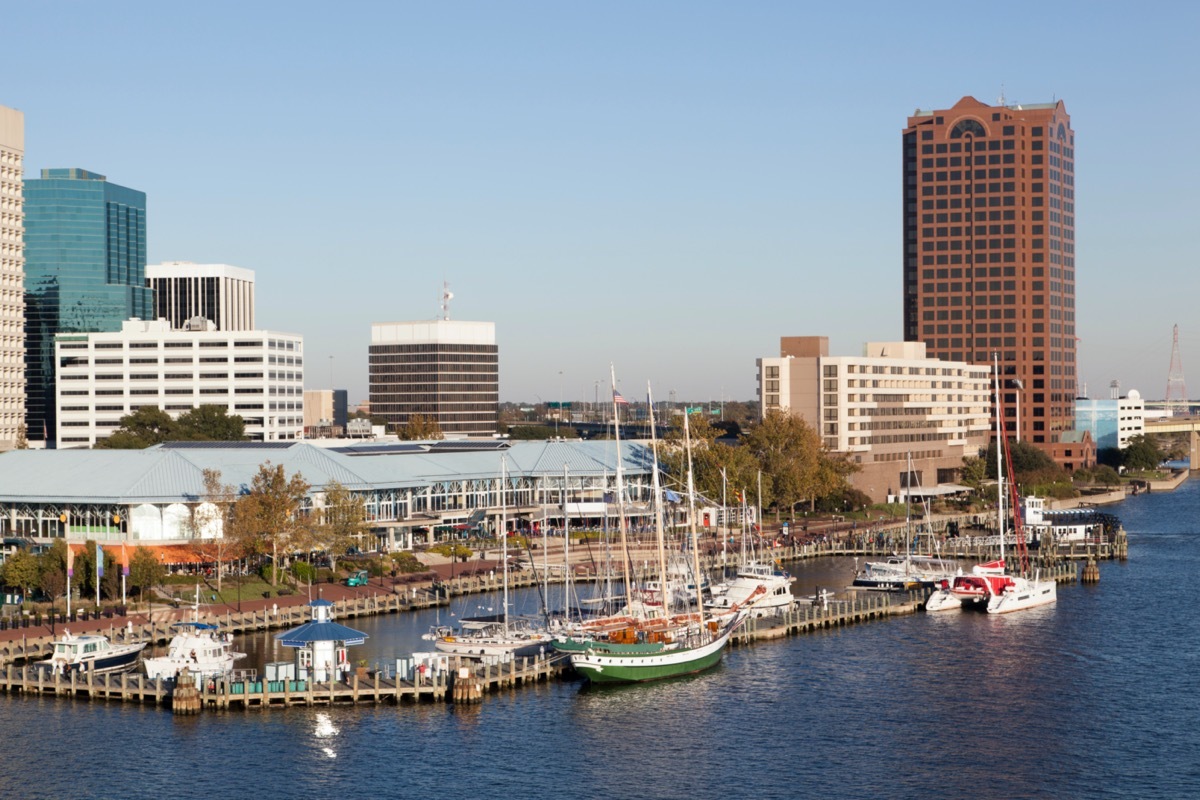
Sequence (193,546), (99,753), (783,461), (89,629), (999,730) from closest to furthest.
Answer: (99,753) < (999,730) < (89,629) < (193,546) < (783,461)

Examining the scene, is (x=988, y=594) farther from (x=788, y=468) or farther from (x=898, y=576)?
(x=788, y=468)

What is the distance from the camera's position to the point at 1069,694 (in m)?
93.7

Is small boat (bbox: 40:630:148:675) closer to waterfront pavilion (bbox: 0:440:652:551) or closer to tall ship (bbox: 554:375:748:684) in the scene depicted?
tall ship (bbox: 554:375:748:684)

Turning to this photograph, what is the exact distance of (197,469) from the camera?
143875 mm

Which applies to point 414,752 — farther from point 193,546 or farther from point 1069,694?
point 193,546

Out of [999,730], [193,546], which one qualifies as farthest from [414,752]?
[193,546]

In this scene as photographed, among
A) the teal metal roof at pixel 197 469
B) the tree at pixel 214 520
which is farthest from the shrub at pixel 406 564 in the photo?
the tree at pixel 214 520

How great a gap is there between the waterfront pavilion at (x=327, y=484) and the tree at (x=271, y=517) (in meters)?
4.37

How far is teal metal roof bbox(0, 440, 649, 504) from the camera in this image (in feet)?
458

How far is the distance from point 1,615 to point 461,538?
6082 centimetres

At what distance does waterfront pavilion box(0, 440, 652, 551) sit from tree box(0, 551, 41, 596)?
16.1 meters

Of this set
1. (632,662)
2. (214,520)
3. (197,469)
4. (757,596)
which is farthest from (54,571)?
(757,596)

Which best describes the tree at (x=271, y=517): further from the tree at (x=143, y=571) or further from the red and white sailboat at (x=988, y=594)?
the red and white sailboat at (x=988, y=594)

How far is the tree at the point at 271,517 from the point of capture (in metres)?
129
